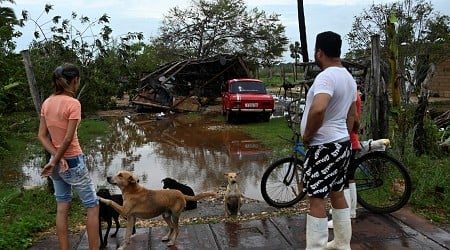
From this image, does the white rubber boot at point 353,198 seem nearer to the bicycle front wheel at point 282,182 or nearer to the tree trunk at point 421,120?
the bicycle front wheel at point 282,182

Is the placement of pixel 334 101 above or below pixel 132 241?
above

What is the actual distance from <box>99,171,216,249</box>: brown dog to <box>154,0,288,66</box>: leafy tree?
29.3 m

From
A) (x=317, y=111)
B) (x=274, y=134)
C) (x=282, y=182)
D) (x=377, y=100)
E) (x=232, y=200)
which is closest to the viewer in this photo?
(x=317, y=111)

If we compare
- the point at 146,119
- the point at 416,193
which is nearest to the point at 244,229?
the point at 416,193

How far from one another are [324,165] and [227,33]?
31032mm

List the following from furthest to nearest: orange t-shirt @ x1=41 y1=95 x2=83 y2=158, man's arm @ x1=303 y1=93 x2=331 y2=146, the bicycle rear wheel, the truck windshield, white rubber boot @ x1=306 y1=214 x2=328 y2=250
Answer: the truck windshield → the bicycle rear wheel → orange t-shirt @ x1=41 y1=95 x2=83 y2=158 → white rubber boot @ x1=306 y1=214 x2=328 y2=250 → man's arm @ x1=303 y1=93 x2=331 y2=146

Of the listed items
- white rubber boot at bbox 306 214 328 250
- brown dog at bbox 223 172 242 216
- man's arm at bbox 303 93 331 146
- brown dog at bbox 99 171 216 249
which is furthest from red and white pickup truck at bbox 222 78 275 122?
Answer: man's arm at bbox 303 93 331 146

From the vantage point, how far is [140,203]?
15.0 feet

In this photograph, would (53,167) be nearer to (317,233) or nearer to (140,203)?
(140,203)

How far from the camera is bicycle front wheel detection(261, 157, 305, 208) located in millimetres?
5914

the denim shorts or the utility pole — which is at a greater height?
the utility pole

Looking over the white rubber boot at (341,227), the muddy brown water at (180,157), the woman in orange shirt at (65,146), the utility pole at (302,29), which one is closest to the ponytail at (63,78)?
the woman in orange shirt at (65,146)

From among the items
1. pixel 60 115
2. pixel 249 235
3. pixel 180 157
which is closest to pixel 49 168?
pixel 60 115

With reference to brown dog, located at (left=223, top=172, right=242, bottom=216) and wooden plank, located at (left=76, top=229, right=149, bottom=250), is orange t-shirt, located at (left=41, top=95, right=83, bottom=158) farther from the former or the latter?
brown dog, located at (left=223, top=172, right=242, bottom=216)
